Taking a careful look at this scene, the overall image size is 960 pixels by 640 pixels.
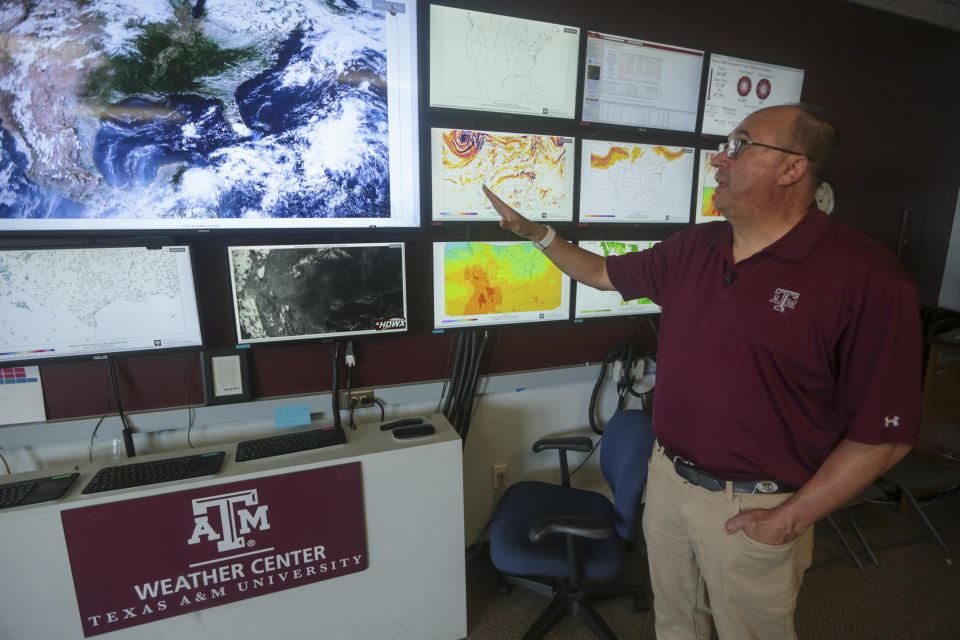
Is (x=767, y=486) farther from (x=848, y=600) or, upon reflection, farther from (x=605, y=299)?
(x=848, y=600)

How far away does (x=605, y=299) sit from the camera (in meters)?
2.17

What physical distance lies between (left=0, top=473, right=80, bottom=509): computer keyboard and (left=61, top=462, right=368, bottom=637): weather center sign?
0.09 metres

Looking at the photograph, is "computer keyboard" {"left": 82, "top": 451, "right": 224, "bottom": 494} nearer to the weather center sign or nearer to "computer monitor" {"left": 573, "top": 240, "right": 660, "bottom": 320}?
the weather center sign

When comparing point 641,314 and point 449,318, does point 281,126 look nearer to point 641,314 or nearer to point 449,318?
point 449,318

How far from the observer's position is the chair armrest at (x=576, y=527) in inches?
58.3

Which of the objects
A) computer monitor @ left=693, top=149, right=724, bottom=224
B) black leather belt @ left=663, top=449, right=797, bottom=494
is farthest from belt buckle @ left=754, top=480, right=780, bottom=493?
computer monitor @ left=693, top=149, right=724, bottom=224

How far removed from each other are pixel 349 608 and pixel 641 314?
1.76 metres

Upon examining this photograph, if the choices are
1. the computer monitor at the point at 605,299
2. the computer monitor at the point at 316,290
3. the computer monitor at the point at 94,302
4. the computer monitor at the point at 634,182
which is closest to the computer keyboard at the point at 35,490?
the computer monitor at the point at 94,302

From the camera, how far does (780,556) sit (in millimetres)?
1229

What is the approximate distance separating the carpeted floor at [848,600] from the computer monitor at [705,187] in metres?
1.78

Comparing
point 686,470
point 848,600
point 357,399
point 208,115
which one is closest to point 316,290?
point 357,399

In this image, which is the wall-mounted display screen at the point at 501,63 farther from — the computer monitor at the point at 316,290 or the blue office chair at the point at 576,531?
the blue office chair at the point at 576,531

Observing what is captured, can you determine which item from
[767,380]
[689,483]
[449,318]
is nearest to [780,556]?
[689,483]

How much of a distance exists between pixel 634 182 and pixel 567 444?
124 centimetres
